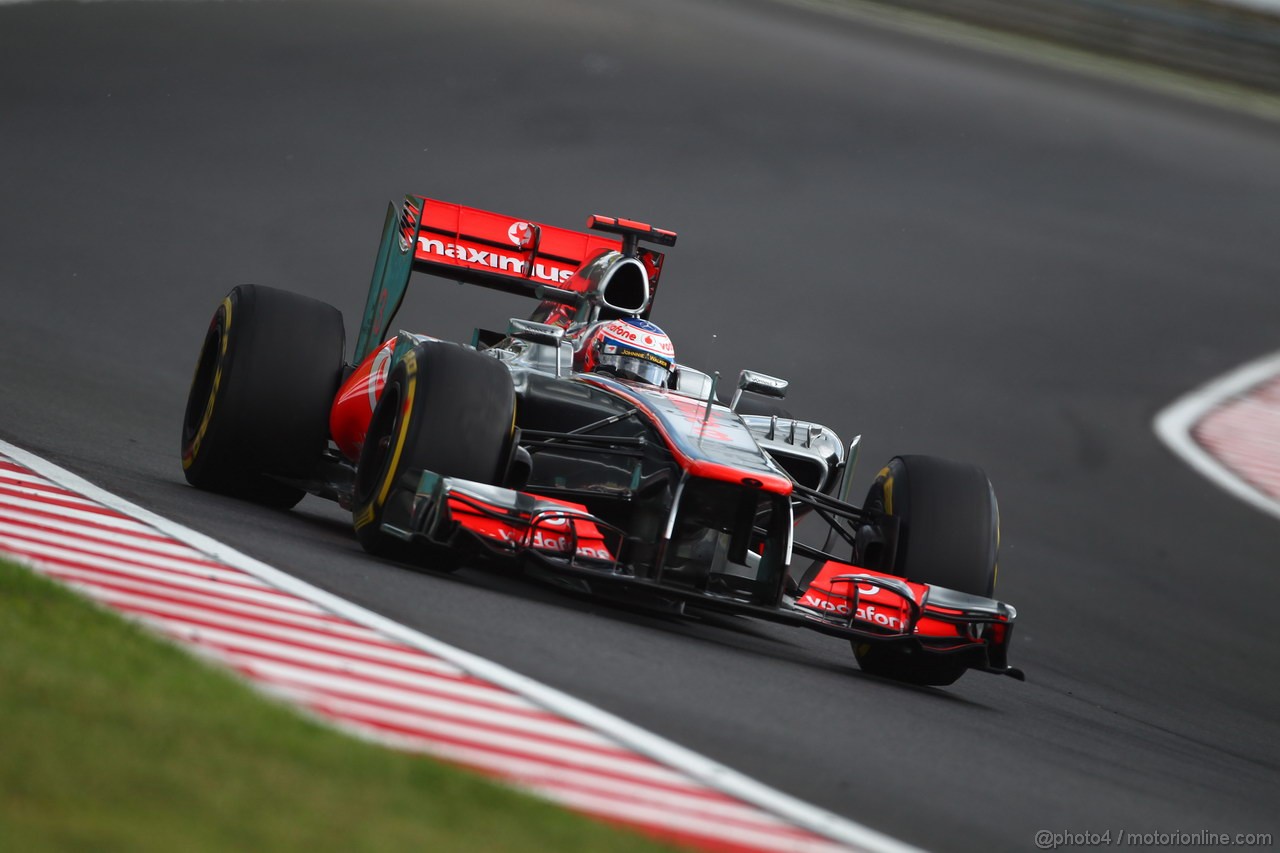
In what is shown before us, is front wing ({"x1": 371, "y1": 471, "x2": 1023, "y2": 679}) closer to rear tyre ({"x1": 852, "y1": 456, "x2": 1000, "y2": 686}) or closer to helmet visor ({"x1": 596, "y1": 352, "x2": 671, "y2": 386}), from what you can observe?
rear tyre ({"x1": 852, "y1": 456, "x2": 1000, "y2": 686})

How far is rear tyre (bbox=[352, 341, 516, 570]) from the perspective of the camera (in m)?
8.18

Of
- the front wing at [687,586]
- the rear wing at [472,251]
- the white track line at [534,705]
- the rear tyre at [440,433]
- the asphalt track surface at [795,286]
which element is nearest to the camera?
the white track line at [534,705]

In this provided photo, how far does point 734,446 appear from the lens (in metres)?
8.49

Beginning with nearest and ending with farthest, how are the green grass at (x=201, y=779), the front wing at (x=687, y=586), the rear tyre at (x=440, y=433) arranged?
the green grass at (x=201, y=779)
the front wing at (x=687, y=586)
the rear tyre at (x=440, y=433)

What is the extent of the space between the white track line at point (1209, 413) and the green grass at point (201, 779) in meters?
11.1

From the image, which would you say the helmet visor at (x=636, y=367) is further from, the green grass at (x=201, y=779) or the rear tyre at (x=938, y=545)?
the green grass at (x=201, y=779)

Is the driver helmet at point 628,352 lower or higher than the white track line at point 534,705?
higher

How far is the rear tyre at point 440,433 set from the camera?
26.8 ft

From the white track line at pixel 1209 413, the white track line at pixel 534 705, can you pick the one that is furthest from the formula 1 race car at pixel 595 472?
the white track line at pixel 1209 413

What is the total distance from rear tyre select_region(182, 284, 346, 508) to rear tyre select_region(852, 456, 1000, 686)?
329cm

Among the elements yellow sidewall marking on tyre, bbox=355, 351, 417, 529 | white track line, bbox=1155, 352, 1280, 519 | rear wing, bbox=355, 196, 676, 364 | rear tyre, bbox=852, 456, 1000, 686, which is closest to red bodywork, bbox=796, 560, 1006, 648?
rear tyre, bbox=852, 456, 1000, 686

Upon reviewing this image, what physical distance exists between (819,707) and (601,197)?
1502 centimetres

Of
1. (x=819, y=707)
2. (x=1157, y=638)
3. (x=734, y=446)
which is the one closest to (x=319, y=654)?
(x=819, y=707)

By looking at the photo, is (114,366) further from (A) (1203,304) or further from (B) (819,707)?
(A) (1203,304)
